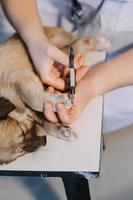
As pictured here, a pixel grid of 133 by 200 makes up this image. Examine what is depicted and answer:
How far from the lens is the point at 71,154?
2.46 feet

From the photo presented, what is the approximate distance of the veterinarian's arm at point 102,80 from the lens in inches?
31.4

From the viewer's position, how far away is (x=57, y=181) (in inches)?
48.7

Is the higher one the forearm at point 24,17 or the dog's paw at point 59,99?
the forearm at point 24,17

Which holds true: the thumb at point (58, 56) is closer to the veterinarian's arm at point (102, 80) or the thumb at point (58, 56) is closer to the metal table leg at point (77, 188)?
the veterinarian's arm at point (102, 80)

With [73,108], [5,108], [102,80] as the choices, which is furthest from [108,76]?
[5,108]

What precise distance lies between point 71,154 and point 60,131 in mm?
52

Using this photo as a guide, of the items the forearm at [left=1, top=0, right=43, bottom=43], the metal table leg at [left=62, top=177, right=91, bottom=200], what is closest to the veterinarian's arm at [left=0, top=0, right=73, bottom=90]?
the forearm at [left=1, top=0, right=43, bottom=43]

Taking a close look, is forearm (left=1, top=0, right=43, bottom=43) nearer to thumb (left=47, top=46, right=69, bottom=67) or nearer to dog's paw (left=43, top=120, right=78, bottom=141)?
thumb (left=47, top=46, right=69, bottom=67)

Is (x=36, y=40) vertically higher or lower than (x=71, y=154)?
higher

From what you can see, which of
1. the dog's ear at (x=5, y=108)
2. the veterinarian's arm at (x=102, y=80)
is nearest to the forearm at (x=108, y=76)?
the veterinarian's arm at (x=102, y=80)

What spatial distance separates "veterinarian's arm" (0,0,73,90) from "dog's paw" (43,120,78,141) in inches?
2.8

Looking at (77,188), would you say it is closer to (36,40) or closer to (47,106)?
(47,106)

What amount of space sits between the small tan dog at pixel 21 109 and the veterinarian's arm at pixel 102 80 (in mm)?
40

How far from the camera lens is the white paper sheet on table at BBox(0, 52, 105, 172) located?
0.74 m
